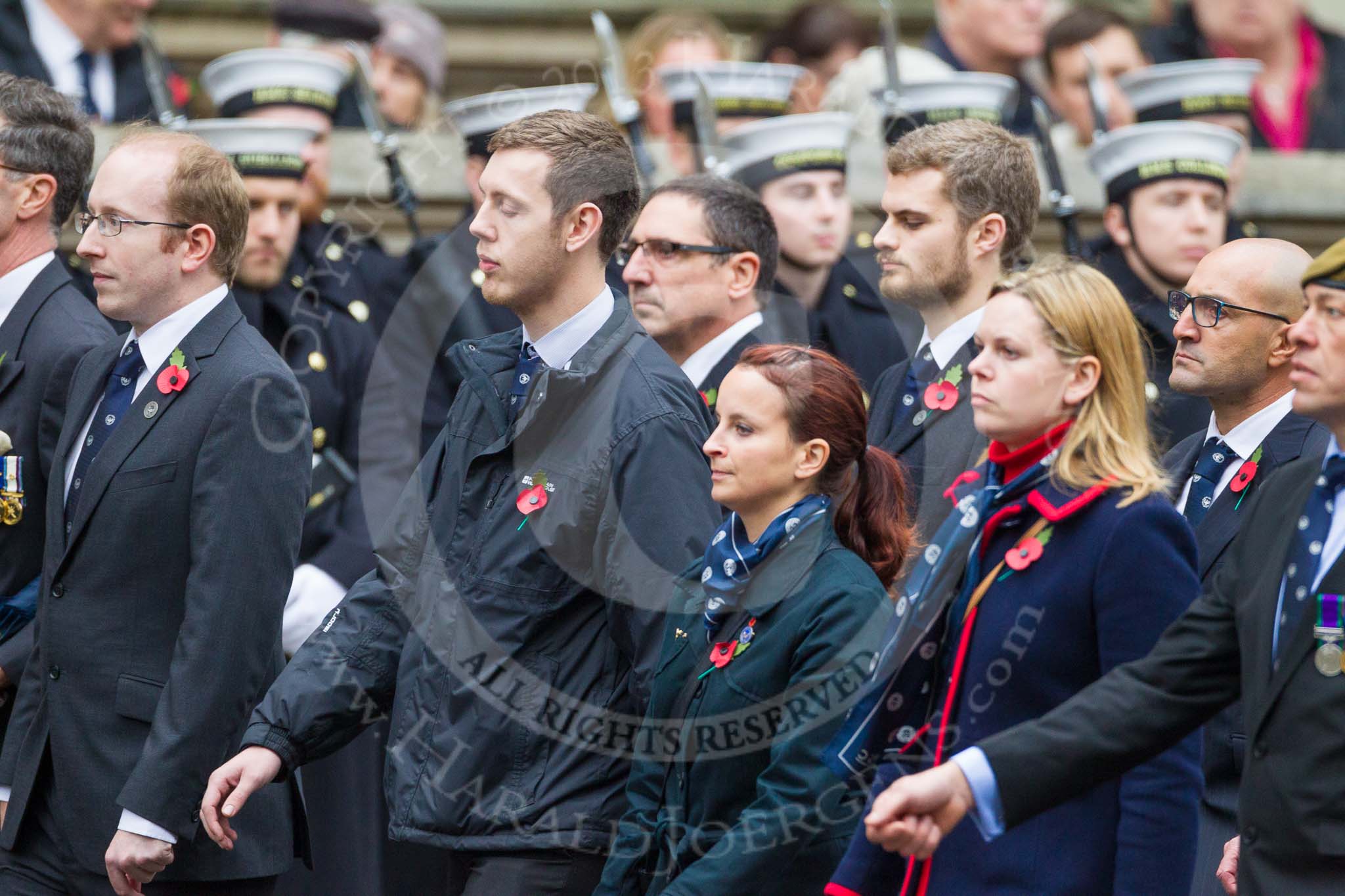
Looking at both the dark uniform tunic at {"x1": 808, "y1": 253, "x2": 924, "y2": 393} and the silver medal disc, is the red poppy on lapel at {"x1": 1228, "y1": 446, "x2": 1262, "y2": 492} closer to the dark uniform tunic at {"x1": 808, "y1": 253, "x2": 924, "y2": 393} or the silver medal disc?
the silver medal disc

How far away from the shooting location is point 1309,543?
10.3 ft

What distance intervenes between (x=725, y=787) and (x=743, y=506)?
21.6 inches

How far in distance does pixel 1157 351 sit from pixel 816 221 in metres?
1.21

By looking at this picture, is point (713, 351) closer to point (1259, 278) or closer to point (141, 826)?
point (1259, 278)

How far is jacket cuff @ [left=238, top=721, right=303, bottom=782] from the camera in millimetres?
4109

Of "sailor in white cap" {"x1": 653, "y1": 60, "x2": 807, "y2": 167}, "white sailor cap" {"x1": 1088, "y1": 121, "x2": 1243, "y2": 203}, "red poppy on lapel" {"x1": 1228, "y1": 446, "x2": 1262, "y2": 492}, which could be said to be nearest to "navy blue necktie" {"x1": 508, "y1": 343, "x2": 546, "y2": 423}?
"red poppy on lapel" {"x1": 1228, "y1": 446, "x2": 1262, "y2": 492}

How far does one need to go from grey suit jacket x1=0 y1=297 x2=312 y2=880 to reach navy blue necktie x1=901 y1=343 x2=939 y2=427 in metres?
1.40

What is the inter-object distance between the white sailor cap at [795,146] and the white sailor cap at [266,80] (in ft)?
5.33

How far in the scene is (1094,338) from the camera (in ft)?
11.4

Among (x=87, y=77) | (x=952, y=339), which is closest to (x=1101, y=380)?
(x=952, y=339)

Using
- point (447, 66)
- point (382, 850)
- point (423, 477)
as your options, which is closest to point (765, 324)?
point (423, 477)

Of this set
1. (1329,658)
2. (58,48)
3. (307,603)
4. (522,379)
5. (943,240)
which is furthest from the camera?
(58,48)

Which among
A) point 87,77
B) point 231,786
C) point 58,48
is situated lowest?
point 231,786

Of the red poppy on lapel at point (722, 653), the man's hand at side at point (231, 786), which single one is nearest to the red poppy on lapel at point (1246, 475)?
the red poppy on lapel at point (722, 653)
